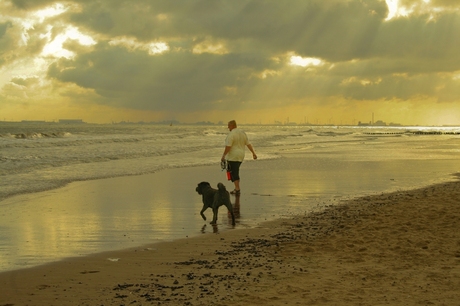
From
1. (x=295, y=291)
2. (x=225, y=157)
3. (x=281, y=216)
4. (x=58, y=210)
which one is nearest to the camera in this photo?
(x=295, y=291)

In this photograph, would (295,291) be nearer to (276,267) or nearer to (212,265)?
(276,267)

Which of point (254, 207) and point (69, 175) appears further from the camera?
point (69, 175)

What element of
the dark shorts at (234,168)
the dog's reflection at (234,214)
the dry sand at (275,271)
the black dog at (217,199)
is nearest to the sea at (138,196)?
the dog's reflection at (234,214)

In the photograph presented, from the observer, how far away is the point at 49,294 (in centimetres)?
499

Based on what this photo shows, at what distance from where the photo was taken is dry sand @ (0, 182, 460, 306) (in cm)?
479

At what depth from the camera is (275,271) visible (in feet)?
18.7

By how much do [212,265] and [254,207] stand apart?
15.6 feet

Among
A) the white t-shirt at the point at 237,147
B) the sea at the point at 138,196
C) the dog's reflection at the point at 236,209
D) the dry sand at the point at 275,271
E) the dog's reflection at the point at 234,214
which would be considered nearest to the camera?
the dry sand at the point at 275,271

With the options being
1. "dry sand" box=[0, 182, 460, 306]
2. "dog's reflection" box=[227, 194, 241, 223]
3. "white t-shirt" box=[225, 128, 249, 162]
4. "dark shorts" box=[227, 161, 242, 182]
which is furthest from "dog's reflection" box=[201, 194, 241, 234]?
"white t-shirt" box=[225, 128, 249, 162]

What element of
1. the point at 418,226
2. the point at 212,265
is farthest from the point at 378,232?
the point at 212,265

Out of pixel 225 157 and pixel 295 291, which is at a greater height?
pixel 225 157

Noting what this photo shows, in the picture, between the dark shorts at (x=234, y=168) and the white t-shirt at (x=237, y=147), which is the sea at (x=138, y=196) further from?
the white t-shirt at (x=237, y=147)

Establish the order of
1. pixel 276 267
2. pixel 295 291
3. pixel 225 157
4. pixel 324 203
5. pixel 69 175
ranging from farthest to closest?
pixel 69 175, pixel 225 157, pixel 324 203, pixel 276 267, pixel 295 291

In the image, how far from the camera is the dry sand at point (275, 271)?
4785mm
